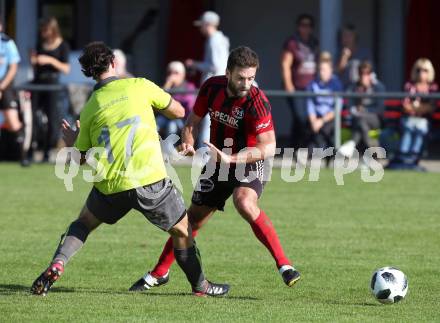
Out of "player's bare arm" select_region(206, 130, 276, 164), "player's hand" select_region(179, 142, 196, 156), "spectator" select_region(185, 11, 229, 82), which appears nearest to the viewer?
"player's hand" select_region(179, 142, 196, 156)

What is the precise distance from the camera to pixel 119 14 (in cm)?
2292

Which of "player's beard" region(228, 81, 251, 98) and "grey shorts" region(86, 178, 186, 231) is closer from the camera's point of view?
"grey shorts" region(86, 178, 186, 231)

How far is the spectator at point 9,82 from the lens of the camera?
1609cm

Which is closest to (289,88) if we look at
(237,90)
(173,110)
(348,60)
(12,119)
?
(348,60)

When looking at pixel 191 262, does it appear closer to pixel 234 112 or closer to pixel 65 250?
pixel 65 250

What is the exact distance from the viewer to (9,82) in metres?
16.2

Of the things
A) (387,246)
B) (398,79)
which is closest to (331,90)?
(398,79)

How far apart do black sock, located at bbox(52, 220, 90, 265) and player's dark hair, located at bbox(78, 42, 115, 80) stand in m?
1.00

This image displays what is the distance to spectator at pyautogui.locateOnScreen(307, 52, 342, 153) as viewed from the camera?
Answer: 1667cm

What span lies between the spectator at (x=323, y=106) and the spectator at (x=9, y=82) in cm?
401

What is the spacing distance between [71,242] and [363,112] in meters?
9.62

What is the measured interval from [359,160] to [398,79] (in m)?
4.65

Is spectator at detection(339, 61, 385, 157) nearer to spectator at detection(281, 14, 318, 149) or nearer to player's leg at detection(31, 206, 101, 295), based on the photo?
spectator at detection(281, 14, 318, 149)

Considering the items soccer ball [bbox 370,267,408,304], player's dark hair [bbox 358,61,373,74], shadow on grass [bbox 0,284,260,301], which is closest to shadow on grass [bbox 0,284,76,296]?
shadow on grass [bbox 0,284,260,301]
